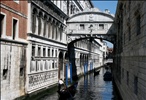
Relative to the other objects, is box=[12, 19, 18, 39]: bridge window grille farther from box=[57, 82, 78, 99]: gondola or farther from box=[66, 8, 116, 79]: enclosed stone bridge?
box=[66, 8, 116, 79]: enclosed stone bridge

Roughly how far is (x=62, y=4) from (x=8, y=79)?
11960mm

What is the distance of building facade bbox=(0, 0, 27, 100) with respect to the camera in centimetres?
1056

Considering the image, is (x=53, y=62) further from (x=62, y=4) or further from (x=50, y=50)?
(x=62, y=4)

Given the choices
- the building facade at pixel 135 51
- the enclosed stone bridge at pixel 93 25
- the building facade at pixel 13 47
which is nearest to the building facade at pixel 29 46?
the building facade at pixel 13 47

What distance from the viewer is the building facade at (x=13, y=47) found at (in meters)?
10.6

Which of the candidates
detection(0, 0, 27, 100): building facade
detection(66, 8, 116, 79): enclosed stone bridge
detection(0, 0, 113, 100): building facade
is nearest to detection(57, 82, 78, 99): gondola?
detection(0, 0, 113, 100): building facade

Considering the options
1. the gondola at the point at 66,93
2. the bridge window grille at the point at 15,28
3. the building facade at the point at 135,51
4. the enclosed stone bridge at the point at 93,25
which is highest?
the enclosed stone bridge at the point at 93,25

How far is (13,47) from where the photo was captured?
1143 centimetres

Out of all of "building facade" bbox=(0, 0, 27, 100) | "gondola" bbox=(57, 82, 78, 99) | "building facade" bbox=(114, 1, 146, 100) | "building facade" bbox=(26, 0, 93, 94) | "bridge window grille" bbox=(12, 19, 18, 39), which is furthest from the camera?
"building facade" bbox=(26, 0, 93, 94)

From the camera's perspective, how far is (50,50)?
17.7 meters

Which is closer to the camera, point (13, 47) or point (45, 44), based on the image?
point (13, 47)

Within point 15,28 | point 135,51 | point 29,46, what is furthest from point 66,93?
point 135,51

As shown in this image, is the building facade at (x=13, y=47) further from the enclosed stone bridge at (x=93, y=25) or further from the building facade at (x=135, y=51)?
the enclosed stone bridge at (x=93, y=25)

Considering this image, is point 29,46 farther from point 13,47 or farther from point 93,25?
point 93,25
